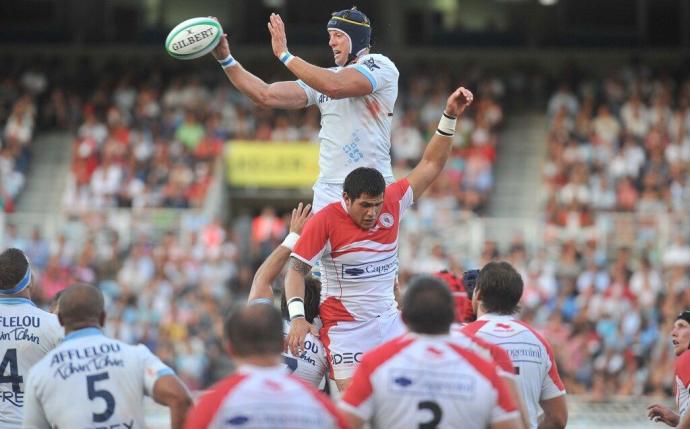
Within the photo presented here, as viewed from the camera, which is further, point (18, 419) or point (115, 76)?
point (115, 76)

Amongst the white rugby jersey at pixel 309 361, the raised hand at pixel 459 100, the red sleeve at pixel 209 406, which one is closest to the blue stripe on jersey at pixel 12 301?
the white rugby jersey at pixel 309 361

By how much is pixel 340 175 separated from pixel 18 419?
9.19 ft

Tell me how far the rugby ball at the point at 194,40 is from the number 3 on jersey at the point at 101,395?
9.60 ft

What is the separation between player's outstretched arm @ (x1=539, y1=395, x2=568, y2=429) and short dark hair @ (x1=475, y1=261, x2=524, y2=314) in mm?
770

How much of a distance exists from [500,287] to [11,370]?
330 cm

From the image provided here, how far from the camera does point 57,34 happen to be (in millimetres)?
34250

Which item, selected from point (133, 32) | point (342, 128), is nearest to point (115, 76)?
point (133, 32)

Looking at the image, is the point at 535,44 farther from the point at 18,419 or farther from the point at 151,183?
the point at 18,419

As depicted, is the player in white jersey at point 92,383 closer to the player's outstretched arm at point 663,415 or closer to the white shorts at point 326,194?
the white shorts at point 326,194

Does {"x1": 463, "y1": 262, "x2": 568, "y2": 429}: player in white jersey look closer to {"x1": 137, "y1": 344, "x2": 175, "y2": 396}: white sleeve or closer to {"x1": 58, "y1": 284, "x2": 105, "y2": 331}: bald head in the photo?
{"x1": 137, "y1": 344, "x2": 175, "y2": 396}: white sleeve

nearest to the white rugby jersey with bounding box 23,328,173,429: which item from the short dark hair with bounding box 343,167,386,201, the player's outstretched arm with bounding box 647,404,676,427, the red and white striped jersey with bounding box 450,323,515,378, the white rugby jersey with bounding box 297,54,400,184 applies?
the red and white striped jersey with bounding box 450,323,515,378

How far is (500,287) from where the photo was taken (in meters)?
8.70

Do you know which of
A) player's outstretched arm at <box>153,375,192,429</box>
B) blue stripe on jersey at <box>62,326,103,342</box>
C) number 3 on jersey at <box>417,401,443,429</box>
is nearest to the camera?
number 3 on jersey at <box>417,401,443,429</box>

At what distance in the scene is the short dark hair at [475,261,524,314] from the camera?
28.5 feet
